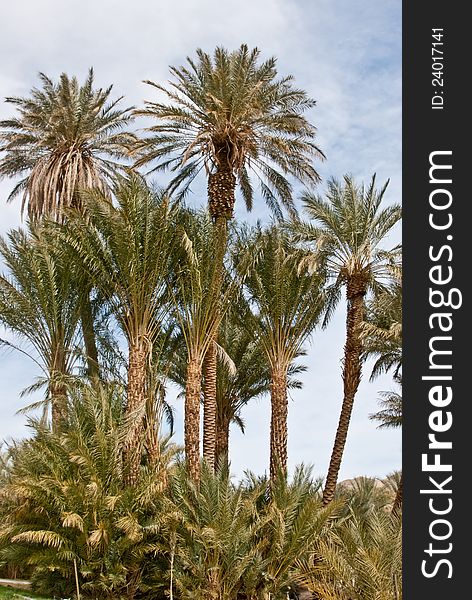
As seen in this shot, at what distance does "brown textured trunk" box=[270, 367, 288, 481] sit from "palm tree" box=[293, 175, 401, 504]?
227cm

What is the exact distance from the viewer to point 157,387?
22.0 m

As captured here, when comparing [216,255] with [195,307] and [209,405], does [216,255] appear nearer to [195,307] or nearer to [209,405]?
[195,307]

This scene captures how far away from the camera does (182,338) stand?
23.0 meters

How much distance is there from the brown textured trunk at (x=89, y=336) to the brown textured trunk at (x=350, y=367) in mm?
7893

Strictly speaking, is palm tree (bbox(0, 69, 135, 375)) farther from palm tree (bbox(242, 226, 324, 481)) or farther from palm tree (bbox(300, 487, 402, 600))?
palm tree (bbox(300, 487, 402, 600))

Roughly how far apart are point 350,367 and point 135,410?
780cm

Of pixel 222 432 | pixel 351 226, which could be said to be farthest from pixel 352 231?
pixel 222 432

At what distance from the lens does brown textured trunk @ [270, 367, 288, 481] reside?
22.5m

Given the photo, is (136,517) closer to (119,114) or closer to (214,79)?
(214,79)

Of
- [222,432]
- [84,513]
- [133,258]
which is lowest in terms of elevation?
[84,513]

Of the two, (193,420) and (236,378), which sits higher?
(236,378)

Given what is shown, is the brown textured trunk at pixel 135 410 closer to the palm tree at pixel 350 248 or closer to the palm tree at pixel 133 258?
the palm tree at pixel 133 258

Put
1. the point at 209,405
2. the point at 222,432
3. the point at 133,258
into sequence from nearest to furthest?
the point at 133,258, the point at 209,405, the point at 222,432

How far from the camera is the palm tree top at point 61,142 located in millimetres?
25875
